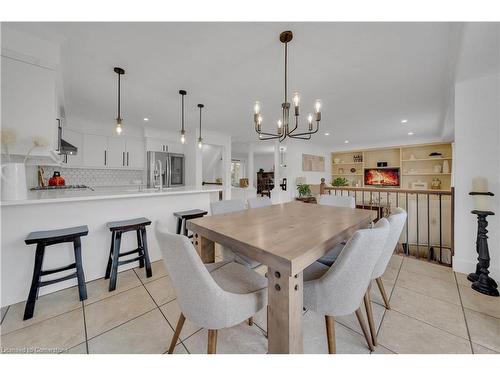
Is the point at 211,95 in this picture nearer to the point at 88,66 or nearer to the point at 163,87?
the point at 163,87

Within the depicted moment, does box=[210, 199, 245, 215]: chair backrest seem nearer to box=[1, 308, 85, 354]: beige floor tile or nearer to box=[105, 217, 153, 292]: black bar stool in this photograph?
box=[105, 217, 153, 292]: black bar stool

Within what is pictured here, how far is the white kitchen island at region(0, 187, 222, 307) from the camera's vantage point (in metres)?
1.66

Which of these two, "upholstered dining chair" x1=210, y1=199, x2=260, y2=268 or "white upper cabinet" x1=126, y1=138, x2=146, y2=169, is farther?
"white upper cabinet" x1=126, y1=138, x2=146, y2=169

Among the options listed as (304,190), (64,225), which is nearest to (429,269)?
(304,190)

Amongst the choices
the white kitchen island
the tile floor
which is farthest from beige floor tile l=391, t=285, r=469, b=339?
the white kitchen island

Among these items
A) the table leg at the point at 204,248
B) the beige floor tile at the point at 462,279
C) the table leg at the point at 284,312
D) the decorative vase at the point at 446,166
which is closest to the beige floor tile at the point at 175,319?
the table leg at the point at 204,248

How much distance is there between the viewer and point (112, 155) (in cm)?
446

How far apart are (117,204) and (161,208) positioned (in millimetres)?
512

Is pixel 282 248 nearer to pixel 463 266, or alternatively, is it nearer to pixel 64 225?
pixel 64 225

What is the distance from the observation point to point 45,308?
1.61 meters

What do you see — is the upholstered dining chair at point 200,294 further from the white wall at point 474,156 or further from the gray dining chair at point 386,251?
the white wall at point 474,156

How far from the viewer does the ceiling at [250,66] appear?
1.67 metres

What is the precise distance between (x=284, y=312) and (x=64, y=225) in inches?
88.0

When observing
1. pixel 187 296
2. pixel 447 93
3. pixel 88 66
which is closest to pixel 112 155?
pixel 88 66
